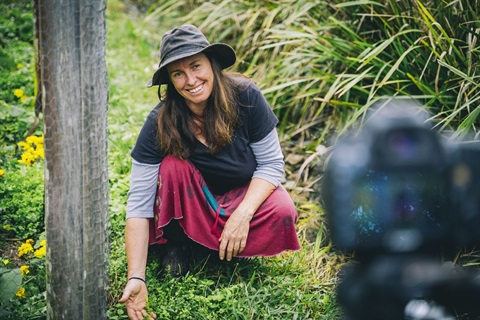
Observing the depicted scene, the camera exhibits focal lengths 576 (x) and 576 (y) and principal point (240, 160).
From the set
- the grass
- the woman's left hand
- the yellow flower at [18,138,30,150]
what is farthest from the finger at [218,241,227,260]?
the yellow flower at [18,138,30,150]

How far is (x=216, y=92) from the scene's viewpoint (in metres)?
2.39

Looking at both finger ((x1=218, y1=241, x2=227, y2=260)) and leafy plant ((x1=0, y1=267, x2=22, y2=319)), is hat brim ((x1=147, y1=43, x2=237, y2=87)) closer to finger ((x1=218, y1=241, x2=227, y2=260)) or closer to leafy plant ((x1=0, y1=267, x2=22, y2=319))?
finger ((x1=218, y1=241, x2=227, y2=260))

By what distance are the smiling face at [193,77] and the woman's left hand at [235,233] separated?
509 millimetres

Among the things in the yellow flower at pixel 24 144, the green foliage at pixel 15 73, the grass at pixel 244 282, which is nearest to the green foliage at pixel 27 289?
the grass at pixel 244 282

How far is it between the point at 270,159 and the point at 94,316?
3.29 ft

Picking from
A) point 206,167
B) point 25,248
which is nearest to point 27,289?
point 25,248

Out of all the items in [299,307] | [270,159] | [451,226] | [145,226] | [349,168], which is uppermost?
[349,168]

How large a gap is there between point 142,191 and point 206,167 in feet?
0.97

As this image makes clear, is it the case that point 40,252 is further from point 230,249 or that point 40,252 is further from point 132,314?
point 230,249

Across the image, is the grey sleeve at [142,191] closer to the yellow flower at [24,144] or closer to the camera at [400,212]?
the yellow flower at [24,144]

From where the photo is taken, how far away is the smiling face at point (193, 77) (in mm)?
2291

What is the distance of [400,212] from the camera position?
92cm

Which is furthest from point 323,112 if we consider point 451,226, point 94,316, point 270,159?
point 451,226

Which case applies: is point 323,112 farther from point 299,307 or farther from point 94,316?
point 94,316
